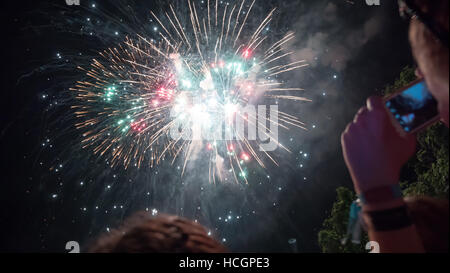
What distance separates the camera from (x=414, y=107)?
75.9 inches

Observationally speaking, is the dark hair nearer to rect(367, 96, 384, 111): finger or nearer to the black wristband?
the black wristband

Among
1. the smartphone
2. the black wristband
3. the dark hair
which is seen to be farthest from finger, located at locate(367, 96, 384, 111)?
the dark hair

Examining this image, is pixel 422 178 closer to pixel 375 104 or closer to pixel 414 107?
pixel 414 107

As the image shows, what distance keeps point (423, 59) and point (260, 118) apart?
12.5 metres

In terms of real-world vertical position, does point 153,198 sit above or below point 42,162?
below

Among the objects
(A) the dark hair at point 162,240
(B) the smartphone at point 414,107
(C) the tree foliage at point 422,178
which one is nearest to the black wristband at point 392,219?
(B) the smartphone at point 414,107

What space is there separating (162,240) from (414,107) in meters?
1.91

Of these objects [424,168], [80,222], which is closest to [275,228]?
[80,222]

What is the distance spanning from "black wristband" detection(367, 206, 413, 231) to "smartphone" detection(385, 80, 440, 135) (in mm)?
586

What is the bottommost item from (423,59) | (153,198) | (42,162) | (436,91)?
(436,91)

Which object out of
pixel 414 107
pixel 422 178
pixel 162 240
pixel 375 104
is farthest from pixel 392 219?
pixel 422 178
